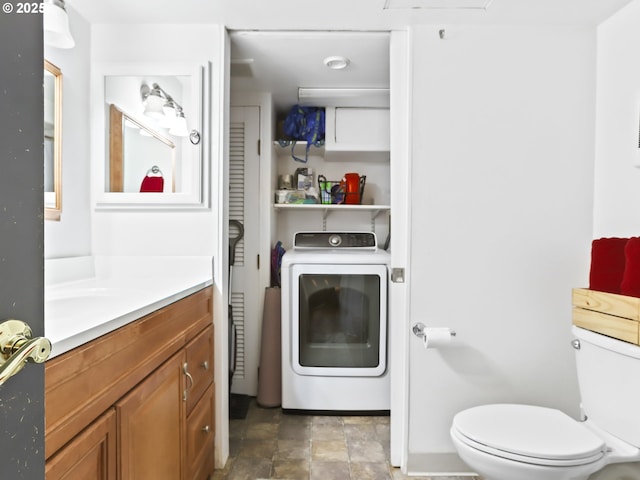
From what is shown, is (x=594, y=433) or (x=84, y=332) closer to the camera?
(x=84, y=332)

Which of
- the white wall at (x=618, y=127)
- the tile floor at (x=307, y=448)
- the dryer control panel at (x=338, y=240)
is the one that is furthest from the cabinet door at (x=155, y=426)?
the white wall at (x=618, y=127)

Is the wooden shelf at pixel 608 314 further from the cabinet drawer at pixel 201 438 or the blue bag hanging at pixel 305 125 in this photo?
the blue bag hanging at pixel 305 125

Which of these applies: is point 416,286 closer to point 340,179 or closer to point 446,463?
point 446,463

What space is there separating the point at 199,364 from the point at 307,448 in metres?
0.82

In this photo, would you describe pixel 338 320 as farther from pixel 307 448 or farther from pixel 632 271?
pixel 632 271

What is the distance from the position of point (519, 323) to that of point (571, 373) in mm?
336

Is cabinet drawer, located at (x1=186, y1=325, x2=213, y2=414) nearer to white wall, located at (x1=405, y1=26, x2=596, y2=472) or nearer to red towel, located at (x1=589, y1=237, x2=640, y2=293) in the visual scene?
white wall, located at (x1=405, y1=26, x2=596, y2=472)

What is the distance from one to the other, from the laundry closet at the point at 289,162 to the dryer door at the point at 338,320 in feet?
1.14

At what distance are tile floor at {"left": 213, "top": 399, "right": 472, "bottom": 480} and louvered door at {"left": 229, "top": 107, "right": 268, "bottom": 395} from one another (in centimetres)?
38

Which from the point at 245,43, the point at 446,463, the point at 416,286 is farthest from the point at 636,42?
the point at 446,463

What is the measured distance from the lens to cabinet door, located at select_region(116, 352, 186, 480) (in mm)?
917

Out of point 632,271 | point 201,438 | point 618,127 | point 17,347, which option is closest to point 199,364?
point 201,438

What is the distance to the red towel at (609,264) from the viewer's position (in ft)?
4.76

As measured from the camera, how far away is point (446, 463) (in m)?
1.71
